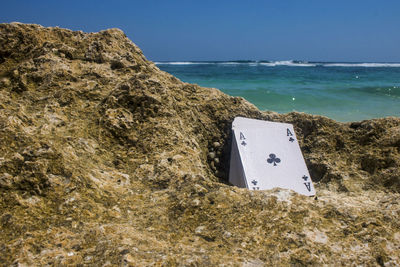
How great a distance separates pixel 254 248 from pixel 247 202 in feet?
0.83

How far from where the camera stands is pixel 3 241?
1161mm

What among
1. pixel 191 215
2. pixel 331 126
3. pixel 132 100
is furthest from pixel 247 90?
Answer: pixel 191 215

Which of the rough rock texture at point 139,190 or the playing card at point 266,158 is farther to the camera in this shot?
the playing card at point 266,158

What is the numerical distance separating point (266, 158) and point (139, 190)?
5.21ft

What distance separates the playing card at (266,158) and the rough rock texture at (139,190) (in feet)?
0.60

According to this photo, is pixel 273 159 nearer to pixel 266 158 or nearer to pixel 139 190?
pixel 266 158

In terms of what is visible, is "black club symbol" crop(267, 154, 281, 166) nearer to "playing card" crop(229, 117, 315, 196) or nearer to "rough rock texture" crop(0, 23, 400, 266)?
"playing card" crop(229, 117, 315, 196)

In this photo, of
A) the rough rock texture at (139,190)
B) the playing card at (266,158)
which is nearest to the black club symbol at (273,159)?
the playing card at (266,158)

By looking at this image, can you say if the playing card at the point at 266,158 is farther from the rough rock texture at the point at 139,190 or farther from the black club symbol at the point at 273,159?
the rough rock texture at the point at 139,190

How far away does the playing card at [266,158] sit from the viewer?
109 inches

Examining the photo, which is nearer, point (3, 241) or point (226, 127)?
point (3, 241)

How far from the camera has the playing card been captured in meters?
2.77

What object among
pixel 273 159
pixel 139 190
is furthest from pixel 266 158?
pixel 139 190

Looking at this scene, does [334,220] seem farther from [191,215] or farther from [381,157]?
[381,157]
